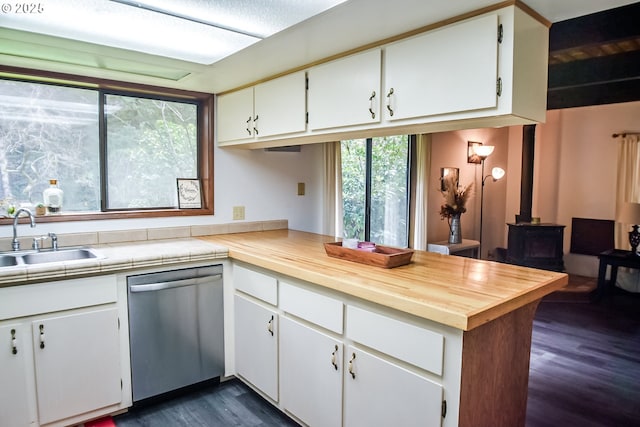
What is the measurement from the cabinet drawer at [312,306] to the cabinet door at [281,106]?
981 mm

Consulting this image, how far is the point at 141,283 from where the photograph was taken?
2203 mm

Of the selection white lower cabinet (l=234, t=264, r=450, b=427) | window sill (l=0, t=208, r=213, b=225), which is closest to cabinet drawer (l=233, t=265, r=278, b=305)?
white lower cabinet (l=234, t=264, r=450, b=427)

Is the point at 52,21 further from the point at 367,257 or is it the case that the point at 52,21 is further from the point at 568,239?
the point at 568,239

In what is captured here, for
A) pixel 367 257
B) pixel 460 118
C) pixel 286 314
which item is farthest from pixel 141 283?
pixel 460 118

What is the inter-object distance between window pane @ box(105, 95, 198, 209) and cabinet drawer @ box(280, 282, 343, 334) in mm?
1438

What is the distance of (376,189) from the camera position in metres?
4.79

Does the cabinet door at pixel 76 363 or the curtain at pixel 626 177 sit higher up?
the curtain at pixel 626 177

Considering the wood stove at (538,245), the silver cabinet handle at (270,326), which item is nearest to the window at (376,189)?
the wood stove at (538,245)

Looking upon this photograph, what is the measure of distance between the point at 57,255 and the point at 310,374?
1.63m

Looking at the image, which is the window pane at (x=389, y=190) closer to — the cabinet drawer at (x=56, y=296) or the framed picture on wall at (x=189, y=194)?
the framed picture on wall at (x=189, y=194)

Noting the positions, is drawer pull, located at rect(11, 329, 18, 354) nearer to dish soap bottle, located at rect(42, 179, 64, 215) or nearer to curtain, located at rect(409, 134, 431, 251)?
dish soap bottle, located at rect(42, 179, 64, 215)

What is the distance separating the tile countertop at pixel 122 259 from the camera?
185 cm

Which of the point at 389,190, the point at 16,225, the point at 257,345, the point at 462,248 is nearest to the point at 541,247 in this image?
the point at 462,248

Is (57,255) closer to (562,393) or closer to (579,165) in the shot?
(562,393)
